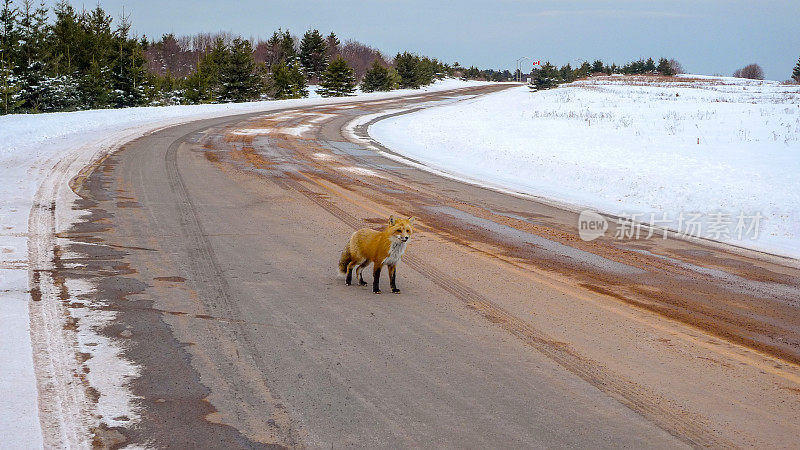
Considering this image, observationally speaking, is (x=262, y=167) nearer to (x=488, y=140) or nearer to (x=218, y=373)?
(x=488, y=140)

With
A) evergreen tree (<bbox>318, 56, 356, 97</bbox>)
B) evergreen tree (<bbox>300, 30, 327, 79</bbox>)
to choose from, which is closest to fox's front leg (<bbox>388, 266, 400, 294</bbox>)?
evergreen tree (<bbox>318, 56, 356, 97</bbox>)

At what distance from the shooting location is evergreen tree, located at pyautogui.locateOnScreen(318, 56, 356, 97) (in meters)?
59.4

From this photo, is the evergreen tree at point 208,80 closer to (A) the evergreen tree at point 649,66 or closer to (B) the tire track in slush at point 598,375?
(B) the tire track in slush at point 598,375

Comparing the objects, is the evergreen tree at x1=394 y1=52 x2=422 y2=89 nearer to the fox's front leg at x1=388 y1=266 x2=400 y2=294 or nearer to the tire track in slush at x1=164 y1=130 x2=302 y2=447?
the tire track in slush at x1=164 y1=130 x2=302 y2=447

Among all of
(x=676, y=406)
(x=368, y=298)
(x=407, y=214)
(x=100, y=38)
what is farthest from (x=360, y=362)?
(x=100, y=38)

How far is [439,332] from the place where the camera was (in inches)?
237

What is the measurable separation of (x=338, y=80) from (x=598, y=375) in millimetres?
56612

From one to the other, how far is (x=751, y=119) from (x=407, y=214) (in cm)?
2015

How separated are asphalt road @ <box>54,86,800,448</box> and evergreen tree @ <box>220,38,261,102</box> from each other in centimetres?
4232

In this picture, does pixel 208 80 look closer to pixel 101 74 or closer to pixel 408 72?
pixel 101 74

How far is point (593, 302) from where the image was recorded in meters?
7.06

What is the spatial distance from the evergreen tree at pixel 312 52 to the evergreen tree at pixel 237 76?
2833 centimetres

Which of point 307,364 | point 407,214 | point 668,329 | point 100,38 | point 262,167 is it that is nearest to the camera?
point 307,364

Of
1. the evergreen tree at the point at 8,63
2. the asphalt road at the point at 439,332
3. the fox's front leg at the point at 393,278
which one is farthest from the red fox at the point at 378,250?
the evergreen tree at the point at 8,63
